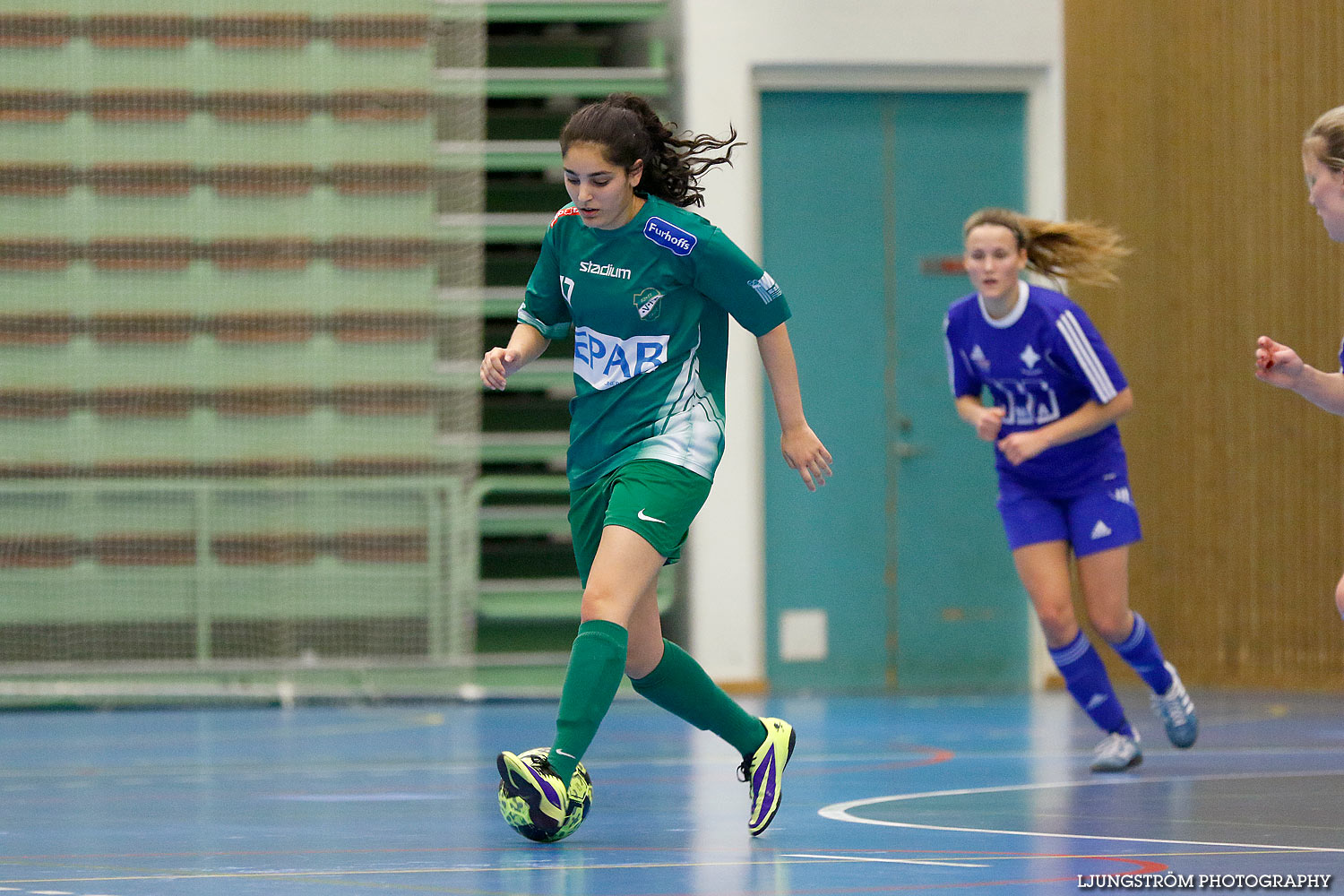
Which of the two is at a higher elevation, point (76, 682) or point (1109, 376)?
point (1109, 376)

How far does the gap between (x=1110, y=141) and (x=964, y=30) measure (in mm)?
1043

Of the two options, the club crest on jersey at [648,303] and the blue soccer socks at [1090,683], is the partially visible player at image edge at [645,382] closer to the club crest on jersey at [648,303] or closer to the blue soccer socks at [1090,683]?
the club crest on jersey at [648,303]

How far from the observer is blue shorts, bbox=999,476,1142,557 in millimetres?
5309

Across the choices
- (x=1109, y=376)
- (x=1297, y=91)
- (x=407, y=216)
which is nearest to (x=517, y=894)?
(x=1109, y=376)

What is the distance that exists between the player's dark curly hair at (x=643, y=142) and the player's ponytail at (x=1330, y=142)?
1.19m

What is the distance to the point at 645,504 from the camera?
3.60 meters

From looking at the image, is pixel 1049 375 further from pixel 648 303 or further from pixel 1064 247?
pixel 648 303

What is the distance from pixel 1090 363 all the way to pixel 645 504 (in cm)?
216

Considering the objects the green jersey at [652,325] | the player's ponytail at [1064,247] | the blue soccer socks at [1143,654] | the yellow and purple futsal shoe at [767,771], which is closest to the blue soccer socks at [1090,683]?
the blue soccer socks at [1143,654]

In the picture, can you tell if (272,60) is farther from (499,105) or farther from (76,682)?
(76,682)

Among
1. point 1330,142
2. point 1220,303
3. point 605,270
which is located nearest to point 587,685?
point 605,270

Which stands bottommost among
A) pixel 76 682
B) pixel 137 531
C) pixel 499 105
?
pixel 76 682

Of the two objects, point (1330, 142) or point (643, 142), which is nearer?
point (1330, 142)

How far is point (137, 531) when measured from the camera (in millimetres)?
9391
